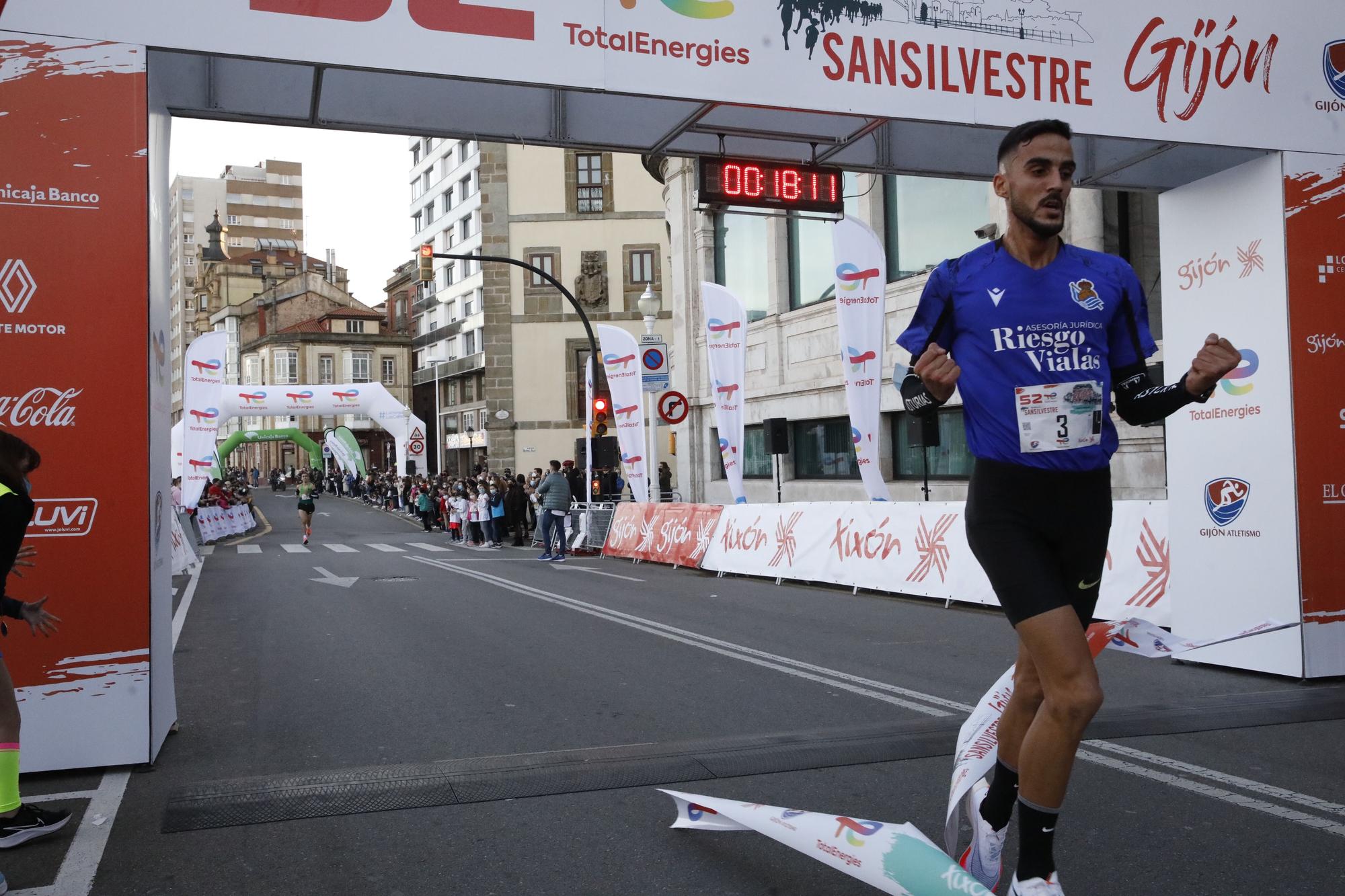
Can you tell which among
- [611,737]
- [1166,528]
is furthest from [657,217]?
[611,737]

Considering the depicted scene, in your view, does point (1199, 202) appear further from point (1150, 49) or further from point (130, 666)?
point (130, 666)

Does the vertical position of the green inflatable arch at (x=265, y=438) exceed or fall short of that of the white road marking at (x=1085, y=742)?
it exceeds it

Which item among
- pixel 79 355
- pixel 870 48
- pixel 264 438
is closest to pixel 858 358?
pixel 870 48

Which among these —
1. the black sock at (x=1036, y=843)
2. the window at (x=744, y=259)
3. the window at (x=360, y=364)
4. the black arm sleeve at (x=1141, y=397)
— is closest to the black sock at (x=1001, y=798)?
the black sock at (x=1036, y=843)

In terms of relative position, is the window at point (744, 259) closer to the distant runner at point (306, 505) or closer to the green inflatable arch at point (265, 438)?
the distant runner at point (306, 505)

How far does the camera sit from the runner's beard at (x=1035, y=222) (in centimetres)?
340

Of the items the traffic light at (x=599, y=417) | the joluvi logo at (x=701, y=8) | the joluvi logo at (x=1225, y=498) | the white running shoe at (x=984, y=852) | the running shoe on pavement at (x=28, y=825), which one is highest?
the joluvi logo at (x=701, y=8)

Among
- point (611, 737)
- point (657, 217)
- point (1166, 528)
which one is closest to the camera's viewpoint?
point (611, 737)

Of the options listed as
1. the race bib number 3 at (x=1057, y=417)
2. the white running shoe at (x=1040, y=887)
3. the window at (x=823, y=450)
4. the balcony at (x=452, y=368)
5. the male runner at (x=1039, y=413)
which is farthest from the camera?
the balcony at (x=452, y=368)

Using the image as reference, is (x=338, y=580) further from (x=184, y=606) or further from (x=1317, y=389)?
(x=1317, y=389)

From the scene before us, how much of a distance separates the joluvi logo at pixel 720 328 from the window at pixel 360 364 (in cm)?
7507

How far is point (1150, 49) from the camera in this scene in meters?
7.70

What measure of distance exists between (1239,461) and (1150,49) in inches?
108

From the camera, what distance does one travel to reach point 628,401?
24.2 m
